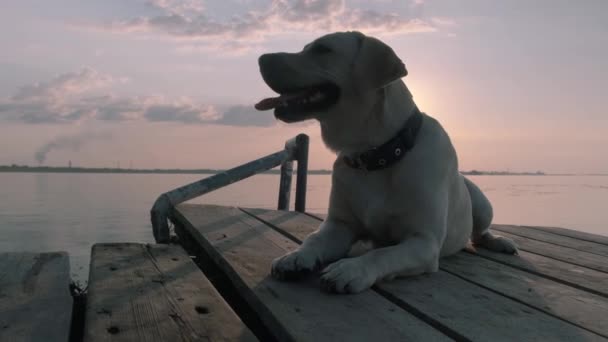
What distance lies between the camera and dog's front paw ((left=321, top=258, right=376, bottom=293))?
1.91 meters

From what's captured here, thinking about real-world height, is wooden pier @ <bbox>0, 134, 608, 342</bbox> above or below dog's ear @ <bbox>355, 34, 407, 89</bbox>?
below

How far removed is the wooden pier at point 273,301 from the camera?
1.53 m

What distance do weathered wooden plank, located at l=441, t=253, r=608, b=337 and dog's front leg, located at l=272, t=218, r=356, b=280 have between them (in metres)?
0.52

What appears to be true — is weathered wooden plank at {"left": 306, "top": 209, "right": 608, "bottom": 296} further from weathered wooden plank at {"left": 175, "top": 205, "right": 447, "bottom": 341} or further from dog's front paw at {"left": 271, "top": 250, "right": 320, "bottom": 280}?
dog's front paw at {"left": 271, "top": 250, "right": 320, "bottom": 280}

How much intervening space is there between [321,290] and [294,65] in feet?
3.63

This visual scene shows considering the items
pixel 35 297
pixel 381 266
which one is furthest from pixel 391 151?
pixel 35 297

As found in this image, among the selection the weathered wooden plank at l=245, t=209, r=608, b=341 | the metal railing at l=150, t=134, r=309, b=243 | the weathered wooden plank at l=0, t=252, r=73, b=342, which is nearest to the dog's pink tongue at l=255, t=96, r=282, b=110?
the weathered wooden plank at l=245, t=209, r=608, b=341

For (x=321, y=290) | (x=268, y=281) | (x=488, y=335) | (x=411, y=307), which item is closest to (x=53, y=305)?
(x=268, y=281)

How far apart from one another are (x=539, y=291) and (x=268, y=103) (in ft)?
4.92

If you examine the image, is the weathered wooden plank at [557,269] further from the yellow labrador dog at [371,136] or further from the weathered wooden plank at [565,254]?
the yellow labrador dog at [371,136]

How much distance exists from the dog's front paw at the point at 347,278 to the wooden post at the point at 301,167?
3.16 meters

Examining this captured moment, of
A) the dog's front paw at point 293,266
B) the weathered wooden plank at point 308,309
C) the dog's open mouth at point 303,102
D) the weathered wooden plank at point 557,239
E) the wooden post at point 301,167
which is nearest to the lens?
the weathered wooden plank at point 308,309

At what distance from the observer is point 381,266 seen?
2074 millimetres

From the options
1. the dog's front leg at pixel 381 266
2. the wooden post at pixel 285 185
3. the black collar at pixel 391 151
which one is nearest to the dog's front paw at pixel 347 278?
the dog's front leg at pixel 381 266
